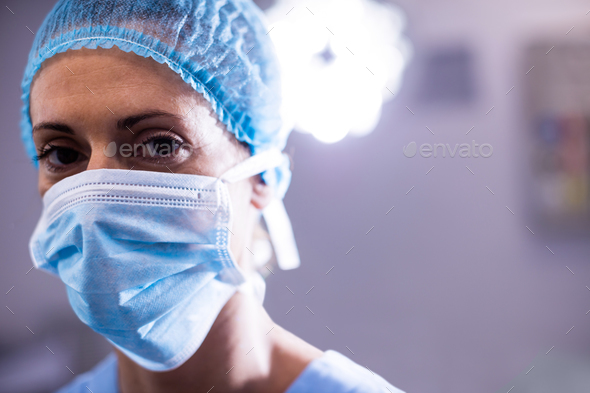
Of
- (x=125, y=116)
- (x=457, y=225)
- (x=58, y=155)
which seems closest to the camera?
(x=125, y=116)

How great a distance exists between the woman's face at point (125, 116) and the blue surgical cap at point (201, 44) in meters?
0.02

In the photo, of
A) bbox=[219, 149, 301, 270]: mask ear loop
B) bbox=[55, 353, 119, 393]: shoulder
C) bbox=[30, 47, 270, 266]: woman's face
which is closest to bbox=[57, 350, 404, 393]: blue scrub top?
bbox=[219, 149, 301, 270]: mask ear loop

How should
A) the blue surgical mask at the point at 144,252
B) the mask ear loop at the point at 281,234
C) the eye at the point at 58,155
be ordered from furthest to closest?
the mask ear loop at the point at 281,234, the eye at the point at 58,155, the blue surgical mask at the point at 144,252

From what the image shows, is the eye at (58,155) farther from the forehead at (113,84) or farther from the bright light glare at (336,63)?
the bright light glare at (336,63)

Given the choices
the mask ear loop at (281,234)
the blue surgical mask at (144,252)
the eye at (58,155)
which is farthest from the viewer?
the mask ear loop at (281,234)

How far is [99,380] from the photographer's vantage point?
112 centimetres

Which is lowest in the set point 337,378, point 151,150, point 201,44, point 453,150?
point 337,378

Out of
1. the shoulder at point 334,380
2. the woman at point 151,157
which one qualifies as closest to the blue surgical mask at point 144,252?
the woman at point 151,157

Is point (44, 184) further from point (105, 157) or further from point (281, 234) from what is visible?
point (281, 234)

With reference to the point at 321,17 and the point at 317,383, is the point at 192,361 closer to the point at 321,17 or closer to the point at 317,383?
the point at 317,383

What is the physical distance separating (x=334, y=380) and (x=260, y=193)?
47 centimetres

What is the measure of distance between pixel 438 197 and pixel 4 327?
137cm

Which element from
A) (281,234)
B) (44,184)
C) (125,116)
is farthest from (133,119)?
(281,234)

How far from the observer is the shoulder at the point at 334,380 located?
0.89 meters
